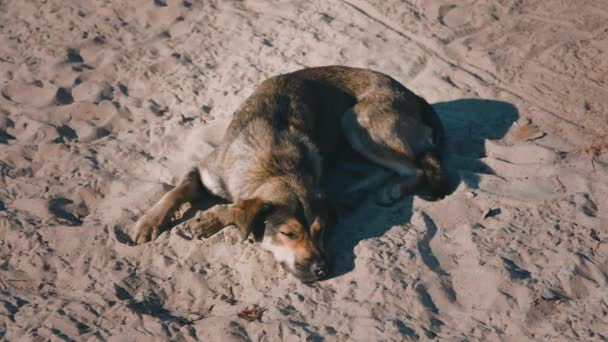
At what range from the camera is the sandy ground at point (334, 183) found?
5.47 m

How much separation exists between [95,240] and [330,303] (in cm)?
245

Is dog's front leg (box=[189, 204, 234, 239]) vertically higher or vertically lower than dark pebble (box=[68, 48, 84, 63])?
higher

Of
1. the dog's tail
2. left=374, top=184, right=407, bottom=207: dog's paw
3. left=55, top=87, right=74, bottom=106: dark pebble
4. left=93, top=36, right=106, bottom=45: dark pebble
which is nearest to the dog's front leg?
left=374, top=184, right=407, bottom=207: dog's paw

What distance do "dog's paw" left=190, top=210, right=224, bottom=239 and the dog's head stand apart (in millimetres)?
461

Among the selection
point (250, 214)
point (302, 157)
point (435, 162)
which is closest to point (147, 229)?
point (250, 214)

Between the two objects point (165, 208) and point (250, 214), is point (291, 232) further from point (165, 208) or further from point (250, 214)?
point (165, 208)

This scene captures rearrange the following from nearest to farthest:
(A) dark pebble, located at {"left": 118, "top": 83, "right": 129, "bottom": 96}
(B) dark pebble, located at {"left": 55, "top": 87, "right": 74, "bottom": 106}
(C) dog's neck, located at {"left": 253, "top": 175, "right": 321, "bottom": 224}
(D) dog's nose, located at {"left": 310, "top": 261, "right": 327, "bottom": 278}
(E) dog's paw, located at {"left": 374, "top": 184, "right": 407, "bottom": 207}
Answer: (D) dog's nose, located at {"left": 310, "top": 261, "right": 327, "bottom": 278}, (C) dog's neck, located at {"left": 253, "top": 175, "right": 321, "bottom": 224}, (E) dog's paw, located at {"left": 374, "top": 184, "right": 407, "bottom": 207}, (B) dark pebble, located at {"left": 55, "top": 87, "right": 74, "bottom": 106}, (A) dark pebble, located at {"left": 118, "top": 83, "right": 129, "bottom": 96}

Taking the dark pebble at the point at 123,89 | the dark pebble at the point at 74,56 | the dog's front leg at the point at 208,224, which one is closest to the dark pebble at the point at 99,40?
the dark pebble at the point at 74,56

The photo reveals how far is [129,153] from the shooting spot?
7820mm

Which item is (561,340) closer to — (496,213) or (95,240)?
(496,213)

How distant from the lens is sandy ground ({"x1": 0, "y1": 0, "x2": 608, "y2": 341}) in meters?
5.47

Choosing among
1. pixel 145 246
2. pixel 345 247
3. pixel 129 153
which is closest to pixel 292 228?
pixel 345 247

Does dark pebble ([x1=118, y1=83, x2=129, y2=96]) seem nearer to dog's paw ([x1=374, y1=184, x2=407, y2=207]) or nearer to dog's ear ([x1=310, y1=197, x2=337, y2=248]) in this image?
dog's paw ([x1=374, y1=184, x2=407, y2=207])

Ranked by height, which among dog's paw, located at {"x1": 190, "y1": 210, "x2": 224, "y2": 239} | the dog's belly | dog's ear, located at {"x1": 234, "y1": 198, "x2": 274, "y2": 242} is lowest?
the dog's belly
